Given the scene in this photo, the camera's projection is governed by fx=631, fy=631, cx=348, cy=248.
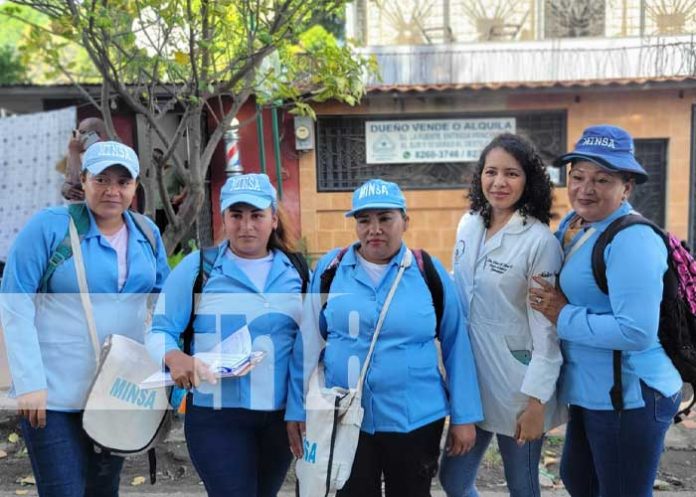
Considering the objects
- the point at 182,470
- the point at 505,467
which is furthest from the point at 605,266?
the point at 182,470

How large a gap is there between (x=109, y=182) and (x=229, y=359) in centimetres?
84

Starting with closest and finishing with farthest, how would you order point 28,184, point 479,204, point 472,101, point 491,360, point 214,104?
point 491,360
point 479,204
point 28,184
point 214,104
point 472,101

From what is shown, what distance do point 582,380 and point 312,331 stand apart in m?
1.03

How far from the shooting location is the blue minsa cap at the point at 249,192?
95.3 inches

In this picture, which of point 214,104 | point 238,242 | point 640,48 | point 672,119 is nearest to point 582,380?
point 238,242

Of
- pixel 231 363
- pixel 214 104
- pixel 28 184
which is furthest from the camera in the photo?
pixel 214 104

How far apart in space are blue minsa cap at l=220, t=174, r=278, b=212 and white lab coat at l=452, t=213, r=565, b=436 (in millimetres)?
847

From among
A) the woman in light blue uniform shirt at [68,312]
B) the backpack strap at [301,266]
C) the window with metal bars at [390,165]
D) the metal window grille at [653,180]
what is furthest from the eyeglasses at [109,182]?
the metal window grille at [653,180]

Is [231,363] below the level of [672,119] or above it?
below

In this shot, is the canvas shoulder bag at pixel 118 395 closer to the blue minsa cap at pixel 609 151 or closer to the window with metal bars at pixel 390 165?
the blue minsa cap at pixel 609 151

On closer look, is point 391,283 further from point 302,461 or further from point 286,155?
point 286,155

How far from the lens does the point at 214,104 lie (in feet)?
26.4

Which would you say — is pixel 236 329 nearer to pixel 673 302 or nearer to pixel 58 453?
pixel 58 453

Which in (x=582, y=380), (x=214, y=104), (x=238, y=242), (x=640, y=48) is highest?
(x=640, y=48)
